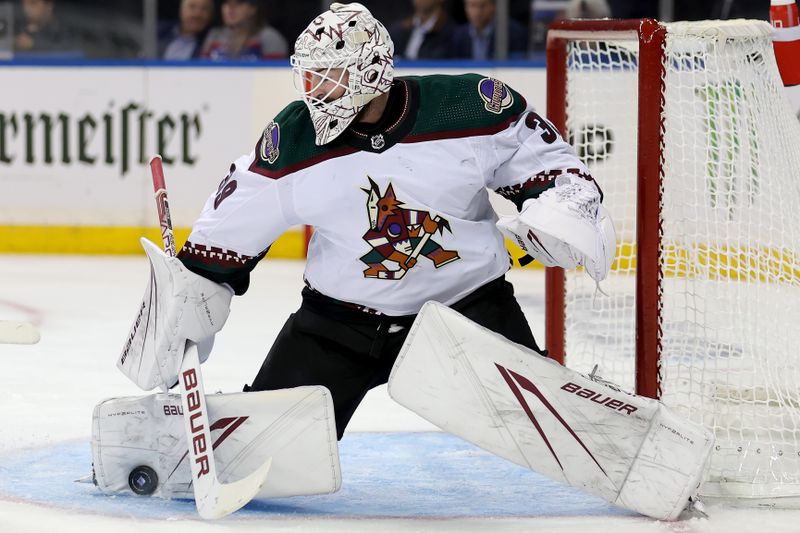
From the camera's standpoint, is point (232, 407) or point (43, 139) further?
point (43, 139)

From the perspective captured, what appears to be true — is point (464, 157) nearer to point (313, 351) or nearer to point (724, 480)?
point (313, 351)

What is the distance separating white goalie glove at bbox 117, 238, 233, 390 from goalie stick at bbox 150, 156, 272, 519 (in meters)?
0.04

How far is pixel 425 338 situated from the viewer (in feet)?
7.75

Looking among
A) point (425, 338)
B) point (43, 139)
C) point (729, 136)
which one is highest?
point (729, 136)

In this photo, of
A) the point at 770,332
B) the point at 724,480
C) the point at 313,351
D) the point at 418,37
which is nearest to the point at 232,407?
the point at 313,351

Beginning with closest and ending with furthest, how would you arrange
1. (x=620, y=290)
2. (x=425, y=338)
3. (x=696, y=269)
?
(x=425, y=338)
(x=696, y=269)
(x=620, y=290)

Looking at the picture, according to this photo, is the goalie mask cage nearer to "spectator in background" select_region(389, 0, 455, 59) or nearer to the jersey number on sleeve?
the jersey number on sleeve

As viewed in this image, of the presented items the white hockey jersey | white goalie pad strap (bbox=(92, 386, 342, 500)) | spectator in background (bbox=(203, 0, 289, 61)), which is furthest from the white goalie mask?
spectator in background (bbox=(203, 0, 289, 61))

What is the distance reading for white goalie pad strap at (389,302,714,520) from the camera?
7.75 feet

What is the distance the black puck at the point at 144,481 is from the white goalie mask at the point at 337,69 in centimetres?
67

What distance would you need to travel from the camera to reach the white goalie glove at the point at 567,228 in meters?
2.28

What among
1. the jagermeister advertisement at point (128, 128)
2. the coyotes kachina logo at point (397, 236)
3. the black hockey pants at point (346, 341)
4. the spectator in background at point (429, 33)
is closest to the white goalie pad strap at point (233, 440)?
the black hockey pants at point (346, 341)

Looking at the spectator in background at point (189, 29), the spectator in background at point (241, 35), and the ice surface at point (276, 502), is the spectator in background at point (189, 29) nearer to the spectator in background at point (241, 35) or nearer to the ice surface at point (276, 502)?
the spectator in background at point (241, 35)

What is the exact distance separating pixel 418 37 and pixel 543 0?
575 millimetres
